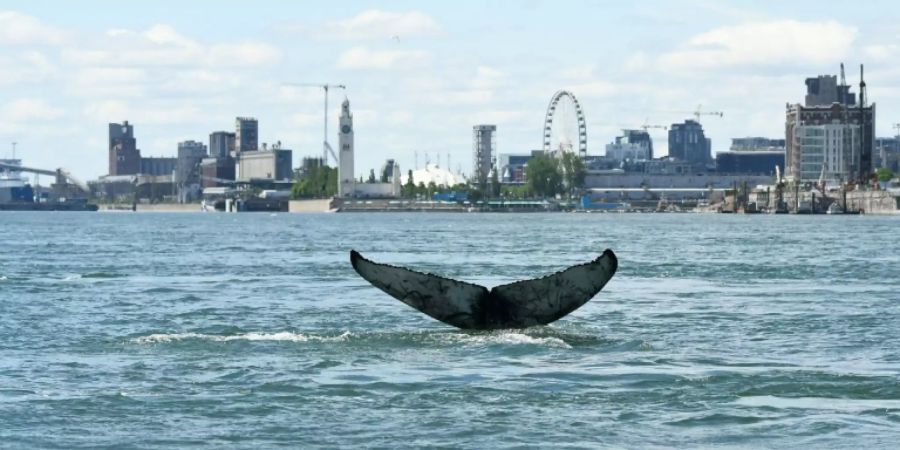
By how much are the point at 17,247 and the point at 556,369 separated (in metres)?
85.6

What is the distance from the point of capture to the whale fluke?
3450 centimetres

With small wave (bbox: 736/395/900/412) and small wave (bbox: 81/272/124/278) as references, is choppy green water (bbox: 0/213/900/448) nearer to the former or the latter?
small wave (bbox: 736/395/900/412)

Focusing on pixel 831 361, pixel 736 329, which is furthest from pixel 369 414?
pixel 736 329

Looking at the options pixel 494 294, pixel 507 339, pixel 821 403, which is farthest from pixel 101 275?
pixel 821 403

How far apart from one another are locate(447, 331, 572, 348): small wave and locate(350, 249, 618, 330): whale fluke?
0.28m

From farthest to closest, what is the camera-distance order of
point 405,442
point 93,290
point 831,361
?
point 93,290 < point 831,361 < point 405,442

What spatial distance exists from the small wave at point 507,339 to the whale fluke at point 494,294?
0.28 metres

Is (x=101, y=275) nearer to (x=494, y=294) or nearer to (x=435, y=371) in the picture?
(x=494, y=294)

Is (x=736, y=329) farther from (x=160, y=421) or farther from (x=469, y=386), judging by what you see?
(x=160, y=421)

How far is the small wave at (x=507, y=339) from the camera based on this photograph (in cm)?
3485

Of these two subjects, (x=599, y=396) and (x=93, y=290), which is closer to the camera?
(x=599, y=396)

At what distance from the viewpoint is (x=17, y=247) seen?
4464 inches

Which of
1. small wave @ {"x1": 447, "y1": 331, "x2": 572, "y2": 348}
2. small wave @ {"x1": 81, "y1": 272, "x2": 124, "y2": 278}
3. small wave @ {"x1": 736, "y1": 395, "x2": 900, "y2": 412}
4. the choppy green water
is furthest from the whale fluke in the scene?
small wave @ {"x1": 81, "y1": 272, "x2": 124, "y2": 278}

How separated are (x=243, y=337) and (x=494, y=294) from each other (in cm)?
558
